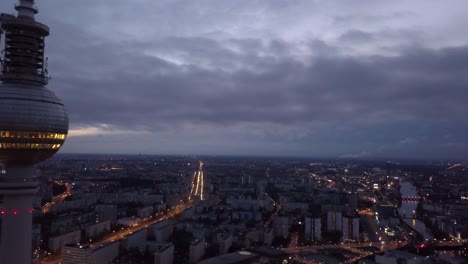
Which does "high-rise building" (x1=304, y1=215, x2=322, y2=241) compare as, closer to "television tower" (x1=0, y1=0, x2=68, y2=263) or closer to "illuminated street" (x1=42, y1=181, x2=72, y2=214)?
"television tower" (x1=0, y1=0, x2=68, y2=263)

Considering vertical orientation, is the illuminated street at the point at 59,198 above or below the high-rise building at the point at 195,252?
above

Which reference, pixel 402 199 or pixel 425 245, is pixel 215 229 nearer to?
pixel 425 245

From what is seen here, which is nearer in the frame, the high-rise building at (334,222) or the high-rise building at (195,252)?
the high-rise building at (195,252)

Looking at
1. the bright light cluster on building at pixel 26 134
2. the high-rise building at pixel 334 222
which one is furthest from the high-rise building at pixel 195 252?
the bright light cluster on building at pixel 26 134

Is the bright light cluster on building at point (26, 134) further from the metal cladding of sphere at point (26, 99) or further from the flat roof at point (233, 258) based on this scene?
the flat roof at point (233, 258)

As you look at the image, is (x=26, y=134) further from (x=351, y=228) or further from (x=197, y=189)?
(x=197, y=189)

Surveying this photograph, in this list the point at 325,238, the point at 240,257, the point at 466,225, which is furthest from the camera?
the point at 466,225

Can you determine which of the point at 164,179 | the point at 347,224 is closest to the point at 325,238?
the point at 347,224

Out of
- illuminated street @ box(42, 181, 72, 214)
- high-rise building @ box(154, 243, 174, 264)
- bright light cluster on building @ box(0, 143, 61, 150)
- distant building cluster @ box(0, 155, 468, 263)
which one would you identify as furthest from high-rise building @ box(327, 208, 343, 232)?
bright light cluster on building @ box(0, 143, 61, 150)
